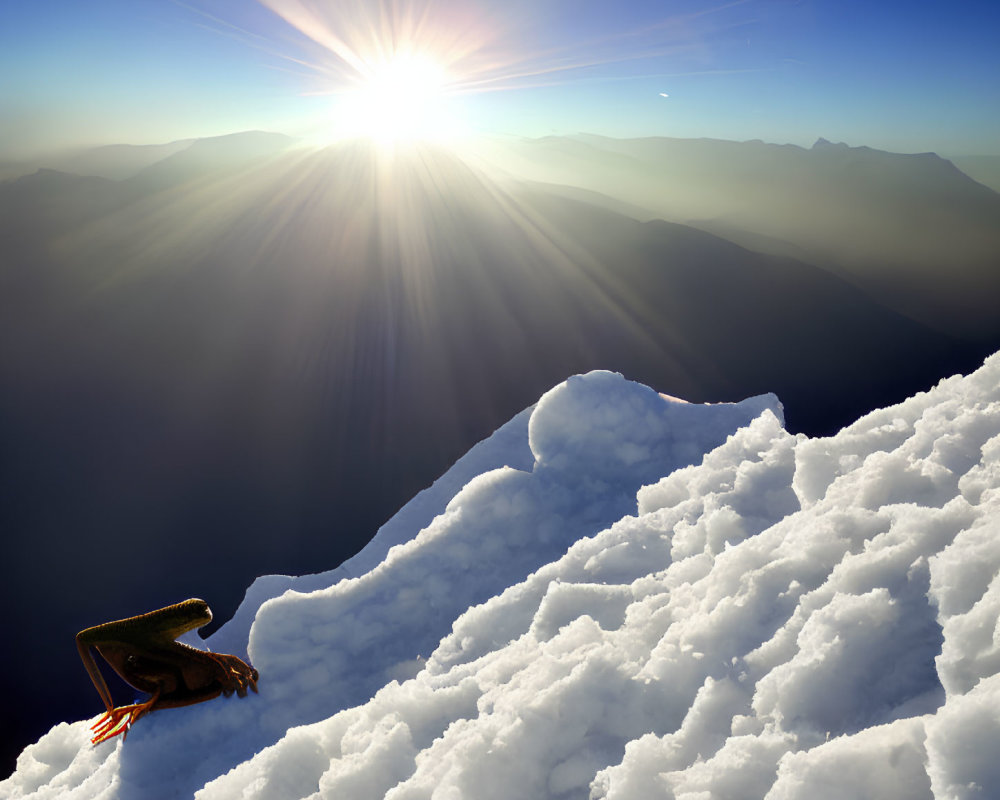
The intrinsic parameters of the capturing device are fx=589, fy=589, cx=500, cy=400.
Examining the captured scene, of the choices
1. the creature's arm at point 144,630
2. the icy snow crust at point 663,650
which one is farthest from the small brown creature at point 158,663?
the icy snow crust at point 663,650

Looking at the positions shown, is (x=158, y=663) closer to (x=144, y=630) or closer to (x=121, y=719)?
(x=144, y=630)

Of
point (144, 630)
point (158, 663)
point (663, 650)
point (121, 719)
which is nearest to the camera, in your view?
point (663, 650)

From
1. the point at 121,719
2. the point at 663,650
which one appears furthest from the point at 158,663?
the point at 663,650

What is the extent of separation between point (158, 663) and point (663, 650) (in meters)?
4.52

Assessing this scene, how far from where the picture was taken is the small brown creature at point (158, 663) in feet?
16.8

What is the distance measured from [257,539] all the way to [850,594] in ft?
71.0

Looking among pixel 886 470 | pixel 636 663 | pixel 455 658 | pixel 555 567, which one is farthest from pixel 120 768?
pixel 886 470

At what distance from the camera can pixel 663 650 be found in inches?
135

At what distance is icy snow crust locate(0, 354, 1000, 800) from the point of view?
2.47m

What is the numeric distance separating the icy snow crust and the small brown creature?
19 cm

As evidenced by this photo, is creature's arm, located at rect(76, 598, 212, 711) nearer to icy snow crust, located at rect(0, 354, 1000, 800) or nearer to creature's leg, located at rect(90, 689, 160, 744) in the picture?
creature's leg, located at rect(90, 689, 160, 744)

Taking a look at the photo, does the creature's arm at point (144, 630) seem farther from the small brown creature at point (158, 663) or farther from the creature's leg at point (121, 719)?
the creature's leg at point (121, 719)

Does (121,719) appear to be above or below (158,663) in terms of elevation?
below

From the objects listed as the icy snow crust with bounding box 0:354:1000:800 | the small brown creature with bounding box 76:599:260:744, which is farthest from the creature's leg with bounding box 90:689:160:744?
the icy snow crust with bounding box 0:354:1000:800
